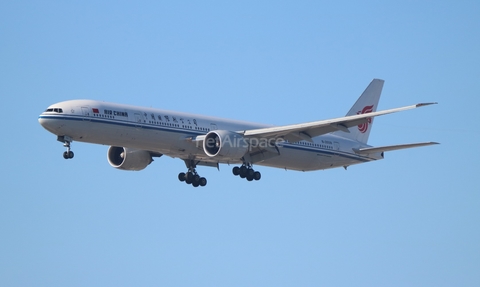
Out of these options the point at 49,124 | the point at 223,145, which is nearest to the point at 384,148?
the point at 223,145

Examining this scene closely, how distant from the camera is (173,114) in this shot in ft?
182

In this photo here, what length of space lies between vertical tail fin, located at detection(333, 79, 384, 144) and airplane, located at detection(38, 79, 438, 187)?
173 mm

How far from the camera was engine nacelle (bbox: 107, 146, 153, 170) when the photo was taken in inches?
2395

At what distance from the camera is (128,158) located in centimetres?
6075

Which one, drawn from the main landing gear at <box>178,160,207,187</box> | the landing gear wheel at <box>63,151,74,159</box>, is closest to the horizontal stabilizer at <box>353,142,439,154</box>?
the main landing gear at <box>178,160,207,187</box>

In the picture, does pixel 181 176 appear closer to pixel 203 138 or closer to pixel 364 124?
pixel 203 138

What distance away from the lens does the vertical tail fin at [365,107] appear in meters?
66.4

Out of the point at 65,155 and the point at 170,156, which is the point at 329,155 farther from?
the point at 65,155

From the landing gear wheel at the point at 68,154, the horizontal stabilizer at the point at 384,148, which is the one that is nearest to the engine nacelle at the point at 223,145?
the landing gear wheel at the point at 68,154

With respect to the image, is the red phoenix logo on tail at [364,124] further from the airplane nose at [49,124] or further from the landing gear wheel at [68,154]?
the airplane nose at [49,124]

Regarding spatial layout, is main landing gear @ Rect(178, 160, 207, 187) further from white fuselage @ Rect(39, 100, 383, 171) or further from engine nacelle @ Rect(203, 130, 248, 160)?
engine nacelle @ Rect(203, 130, 248, 160)

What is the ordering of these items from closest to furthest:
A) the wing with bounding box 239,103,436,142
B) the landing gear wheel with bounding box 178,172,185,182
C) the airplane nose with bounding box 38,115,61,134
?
the airplane nose with bounding box 38,115,61,134, the wing with bounding box 239,103,436,142, the landing gear wheel with bounding box 178,172,185,182

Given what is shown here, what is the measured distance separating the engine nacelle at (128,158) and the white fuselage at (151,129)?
366 cm

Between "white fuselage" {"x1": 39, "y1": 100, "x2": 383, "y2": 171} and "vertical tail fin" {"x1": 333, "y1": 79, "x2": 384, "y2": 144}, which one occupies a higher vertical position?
"vertical tail fin" {"x1": 333, "y1": 79, "x2": 384, "y2": 144}
